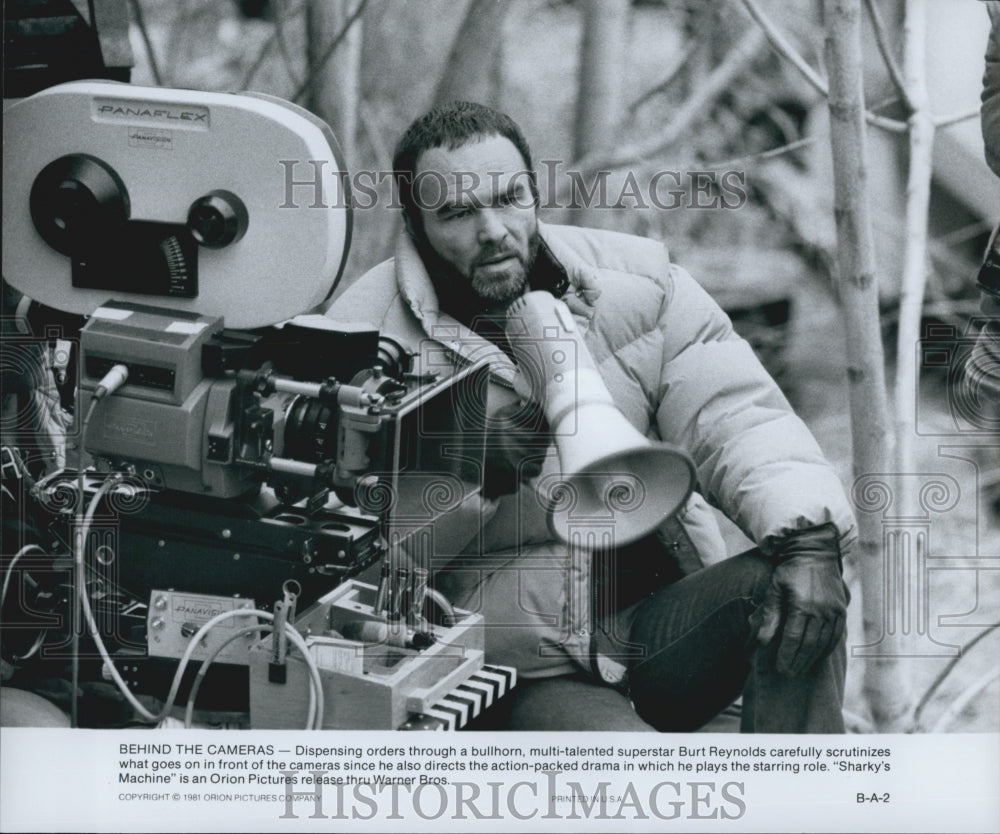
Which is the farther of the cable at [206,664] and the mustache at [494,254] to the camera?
the mustache at [494,254]

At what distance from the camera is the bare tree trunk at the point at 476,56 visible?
3391 mm

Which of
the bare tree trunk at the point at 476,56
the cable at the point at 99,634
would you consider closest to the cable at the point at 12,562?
the cable at the point at 99,634

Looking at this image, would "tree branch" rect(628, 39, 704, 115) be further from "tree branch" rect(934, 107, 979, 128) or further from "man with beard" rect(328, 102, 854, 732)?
"tree branch" rect(934, 107, 979, 128)

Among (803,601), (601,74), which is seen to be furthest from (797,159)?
(803,601)

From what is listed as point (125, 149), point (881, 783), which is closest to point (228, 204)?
point (125, 149)

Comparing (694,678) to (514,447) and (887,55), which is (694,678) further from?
(887,55)

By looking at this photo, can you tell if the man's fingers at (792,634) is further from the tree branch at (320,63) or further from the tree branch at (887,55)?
the tree branch at (320,63)

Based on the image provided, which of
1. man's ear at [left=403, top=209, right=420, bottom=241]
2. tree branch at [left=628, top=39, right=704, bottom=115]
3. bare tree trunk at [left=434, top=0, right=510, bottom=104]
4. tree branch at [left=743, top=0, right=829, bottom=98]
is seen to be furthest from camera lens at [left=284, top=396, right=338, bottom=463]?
tree branch at [left=743, top=0, right=829, bottom=98]

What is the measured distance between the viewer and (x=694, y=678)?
340 centimetres

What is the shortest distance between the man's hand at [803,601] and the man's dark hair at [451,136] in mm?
1065

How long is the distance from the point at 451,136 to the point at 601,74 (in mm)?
392

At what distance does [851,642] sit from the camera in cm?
348

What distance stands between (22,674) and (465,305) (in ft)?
4.73

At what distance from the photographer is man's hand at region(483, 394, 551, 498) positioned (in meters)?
3.31
